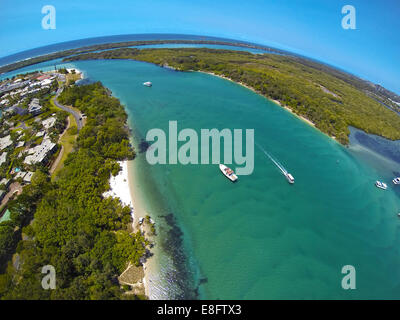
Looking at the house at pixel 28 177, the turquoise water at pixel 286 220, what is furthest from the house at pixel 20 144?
the turquoise water at pixel 286 220

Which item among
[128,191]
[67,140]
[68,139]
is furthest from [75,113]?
[128,191]

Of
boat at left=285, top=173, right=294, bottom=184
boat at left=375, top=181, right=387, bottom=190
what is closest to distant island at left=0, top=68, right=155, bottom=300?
boat at left=285, top=173, right=294, bottom=184

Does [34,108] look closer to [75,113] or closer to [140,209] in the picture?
[75,113]

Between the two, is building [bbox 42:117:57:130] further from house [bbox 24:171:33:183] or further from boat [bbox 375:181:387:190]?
boat [bbox 375:181:387:190]

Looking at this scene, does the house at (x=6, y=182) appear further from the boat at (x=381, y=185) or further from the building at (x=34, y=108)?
the boat at (x=381, y=185)
